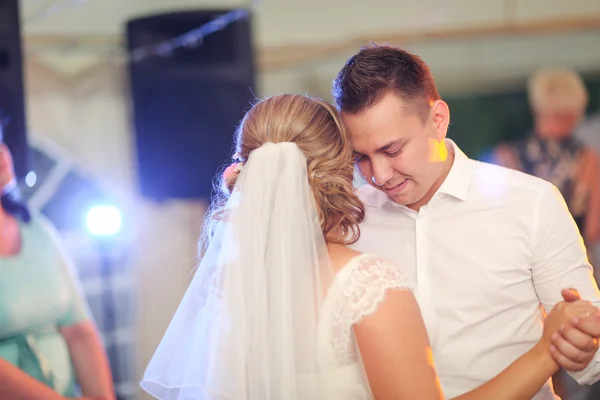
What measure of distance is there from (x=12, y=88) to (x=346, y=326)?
2104 millimetres

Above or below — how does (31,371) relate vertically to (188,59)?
below

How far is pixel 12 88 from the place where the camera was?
3123mm

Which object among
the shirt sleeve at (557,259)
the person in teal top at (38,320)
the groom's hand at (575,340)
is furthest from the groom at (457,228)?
the person in teal top at (38,320)

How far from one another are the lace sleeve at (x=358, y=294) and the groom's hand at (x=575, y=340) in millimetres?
407

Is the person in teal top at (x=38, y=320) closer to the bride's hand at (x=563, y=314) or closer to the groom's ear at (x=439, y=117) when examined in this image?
the groom's ear at (x=439, y=117)

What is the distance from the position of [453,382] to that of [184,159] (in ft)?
8.08

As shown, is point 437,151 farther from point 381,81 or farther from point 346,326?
point 346,326

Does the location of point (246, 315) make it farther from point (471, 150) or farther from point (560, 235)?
point (471, 150)

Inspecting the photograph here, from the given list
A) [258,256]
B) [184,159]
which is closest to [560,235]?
[258,256]

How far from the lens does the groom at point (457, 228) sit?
1.92 m

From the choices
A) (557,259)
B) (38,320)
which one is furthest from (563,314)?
(38,320)

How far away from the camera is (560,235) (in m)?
1.96

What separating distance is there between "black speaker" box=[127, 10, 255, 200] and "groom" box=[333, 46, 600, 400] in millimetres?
2052

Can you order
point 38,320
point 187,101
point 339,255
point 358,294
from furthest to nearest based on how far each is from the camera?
1. point 187,101
2. point 38,320
3. point 339,255
4. point 358,294
